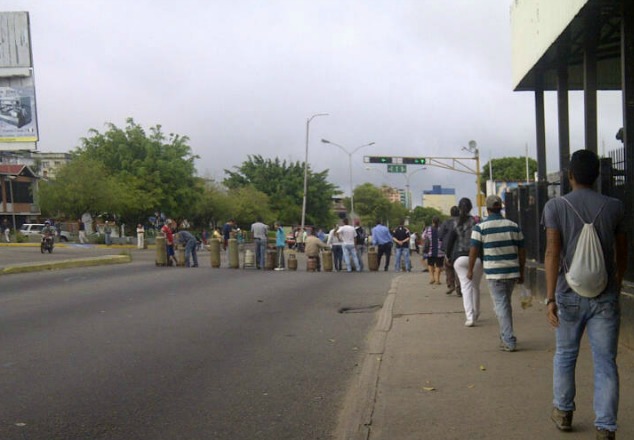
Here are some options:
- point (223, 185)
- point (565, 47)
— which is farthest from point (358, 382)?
point (223, 185)

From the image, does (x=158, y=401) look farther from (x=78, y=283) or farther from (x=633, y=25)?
(x=78, y=283)

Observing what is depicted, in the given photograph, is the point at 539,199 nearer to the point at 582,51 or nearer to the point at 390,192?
the point at 582,51

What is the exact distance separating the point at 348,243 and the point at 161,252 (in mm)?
6614

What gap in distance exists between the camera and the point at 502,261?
760 cm

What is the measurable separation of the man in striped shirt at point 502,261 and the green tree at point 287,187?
6163 cm

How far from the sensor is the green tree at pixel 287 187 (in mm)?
70625

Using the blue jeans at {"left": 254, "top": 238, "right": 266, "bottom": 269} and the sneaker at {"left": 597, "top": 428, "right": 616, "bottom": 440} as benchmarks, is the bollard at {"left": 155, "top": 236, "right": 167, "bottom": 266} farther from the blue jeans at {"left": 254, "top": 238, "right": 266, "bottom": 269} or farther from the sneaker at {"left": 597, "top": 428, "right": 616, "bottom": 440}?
the sneaker at {"left": 597, "top": 428, "right": 616, "bottom": 440}

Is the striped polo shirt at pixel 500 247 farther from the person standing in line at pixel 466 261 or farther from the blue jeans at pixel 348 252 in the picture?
the blue jeans at pixel 348 252

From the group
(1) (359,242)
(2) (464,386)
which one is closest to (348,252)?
(1) (359,242)

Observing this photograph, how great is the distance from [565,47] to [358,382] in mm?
7130

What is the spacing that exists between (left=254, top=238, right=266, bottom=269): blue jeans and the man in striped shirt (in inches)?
610

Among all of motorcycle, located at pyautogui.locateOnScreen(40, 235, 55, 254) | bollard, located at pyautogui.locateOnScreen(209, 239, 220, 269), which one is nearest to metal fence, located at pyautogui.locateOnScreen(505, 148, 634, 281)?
bollard, located at pyautogui.locateOnScreen(209, 239, 220, 269)

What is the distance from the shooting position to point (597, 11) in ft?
29.5

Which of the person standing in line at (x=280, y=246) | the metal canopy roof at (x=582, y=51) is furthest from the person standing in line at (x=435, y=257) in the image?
the person standing in line at (x=280, y=246)
